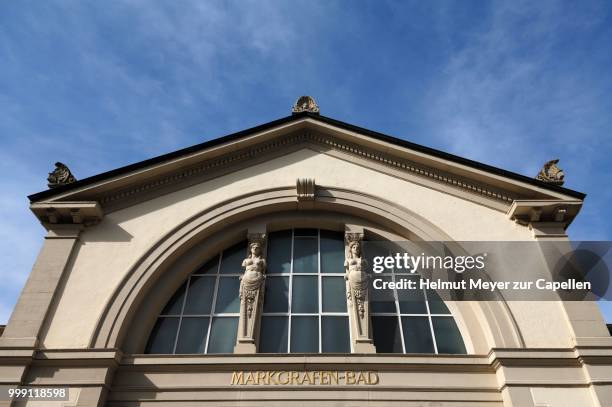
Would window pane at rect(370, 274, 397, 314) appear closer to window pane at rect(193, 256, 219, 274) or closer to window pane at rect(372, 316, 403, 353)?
window pane at rect(372, 316, 403, 353)

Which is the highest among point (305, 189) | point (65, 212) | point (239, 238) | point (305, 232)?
point (305, 189)

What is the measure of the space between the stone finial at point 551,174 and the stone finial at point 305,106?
7.62 meters

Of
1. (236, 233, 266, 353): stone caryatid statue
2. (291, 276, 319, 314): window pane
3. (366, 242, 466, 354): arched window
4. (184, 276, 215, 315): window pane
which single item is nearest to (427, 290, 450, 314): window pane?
(366, 242, 466, 354): arched window

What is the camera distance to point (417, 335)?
43.3 feet

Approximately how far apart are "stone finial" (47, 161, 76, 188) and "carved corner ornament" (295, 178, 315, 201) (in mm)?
6915

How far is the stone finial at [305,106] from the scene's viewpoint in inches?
704

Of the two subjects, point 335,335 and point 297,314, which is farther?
point 297,314

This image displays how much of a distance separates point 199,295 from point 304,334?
3.23 metres

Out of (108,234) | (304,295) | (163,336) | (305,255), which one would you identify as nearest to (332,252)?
(305,255)

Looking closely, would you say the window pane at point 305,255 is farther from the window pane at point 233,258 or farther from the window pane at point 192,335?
the window pane at point 192,335

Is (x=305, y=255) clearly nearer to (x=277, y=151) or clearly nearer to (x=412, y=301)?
(x=412, y=301)

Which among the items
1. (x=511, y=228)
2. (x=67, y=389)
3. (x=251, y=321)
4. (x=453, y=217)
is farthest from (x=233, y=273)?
(x=511, y=228)

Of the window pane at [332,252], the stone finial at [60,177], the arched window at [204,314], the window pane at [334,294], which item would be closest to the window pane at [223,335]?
the arched window at [204,314]

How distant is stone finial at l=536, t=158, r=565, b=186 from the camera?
15390mm
